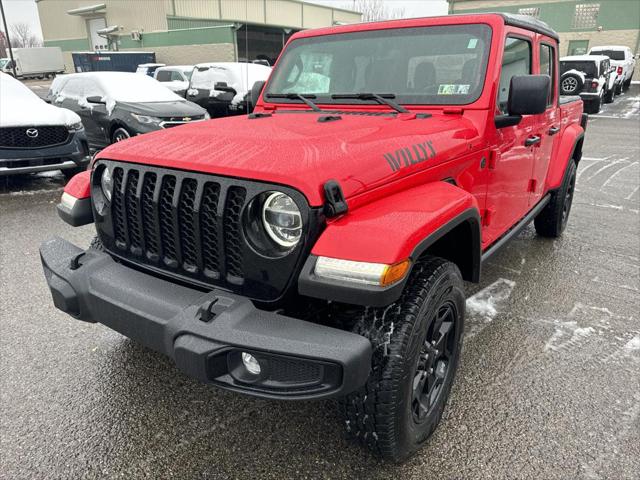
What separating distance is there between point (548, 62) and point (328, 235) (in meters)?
3.05

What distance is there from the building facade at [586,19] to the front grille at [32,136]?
3105 centimetres

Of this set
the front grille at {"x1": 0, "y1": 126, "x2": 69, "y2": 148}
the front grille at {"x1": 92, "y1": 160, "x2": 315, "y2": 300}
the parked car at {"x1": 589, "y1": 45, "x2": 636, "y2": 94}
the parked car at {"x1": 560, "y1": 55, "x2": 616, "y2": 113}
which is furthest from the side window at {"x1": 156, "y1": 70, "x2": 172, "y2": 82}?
the parked car at {"x1": 589, "y1": 45, "x2": 636, "y2": 94}

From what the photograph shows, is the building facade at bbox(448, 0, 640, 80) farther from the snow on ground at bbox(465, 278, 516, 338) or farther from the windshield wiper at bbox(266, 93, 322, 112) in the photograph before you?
the windshield wiper at bbox(266, 93, 322, 112)

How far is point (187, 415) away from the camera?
242 cm

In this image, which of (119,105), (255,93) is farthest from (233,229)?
(119,105)

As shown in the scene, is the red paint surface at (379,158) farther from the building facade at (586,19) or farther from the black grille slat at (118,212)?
the building facade at (586,19)

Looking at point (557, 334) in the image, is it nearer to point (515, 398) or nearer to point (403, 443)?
point (515, 398)

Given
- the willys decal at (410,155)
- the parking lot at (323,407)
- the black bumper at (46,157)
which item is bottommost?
the parking lot at (323,407)

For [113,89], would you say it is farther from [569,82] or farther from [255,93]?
[569,82]

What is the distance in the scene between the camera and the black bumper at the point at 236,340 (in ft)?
5.34

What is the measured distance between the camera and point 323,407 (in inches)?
97.0

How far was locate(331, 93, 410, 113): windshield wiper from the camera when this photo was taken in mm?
2795

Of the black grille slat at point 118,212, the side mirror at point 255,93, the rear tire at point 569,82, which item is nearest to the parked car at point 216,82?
the side mirror at point 255,93

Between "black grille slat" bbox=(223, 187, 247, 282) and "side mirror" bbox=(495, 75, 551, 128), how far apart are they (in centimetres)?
169
